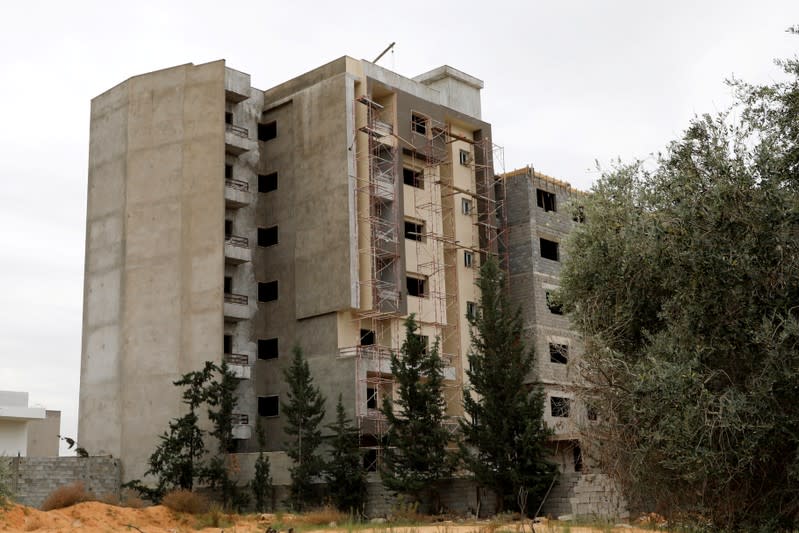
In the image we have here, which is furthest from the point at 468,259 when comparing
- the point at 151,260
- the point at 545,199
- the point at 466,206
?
the point at 151,260

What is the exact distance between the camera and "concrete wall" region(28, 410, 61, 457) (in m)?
68.9

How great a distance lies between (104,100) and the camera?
5512 cm

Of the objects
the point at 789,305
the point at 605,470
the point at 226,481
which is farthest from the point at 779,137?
the point at 226,481

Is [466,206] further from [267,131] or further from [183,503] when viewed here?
[183,503]

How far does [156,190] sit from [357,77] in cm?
1215

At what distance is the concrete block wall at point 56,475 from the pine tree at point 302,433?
938 centimetres

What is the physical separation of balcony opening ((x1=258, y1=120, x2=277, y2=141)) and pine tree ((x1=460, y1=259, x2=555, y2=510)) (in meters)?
19.1

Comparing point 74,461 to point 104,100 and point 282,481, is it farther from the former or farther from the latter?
point 104,100

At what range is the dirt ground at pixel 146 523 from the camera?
86.0ft

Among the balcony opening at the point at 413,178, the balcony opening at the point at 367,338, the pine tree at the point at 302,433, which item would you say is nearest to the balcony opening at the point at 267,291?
the balcony opening at the point at 367,338

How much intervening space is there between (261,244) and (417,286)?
886 cm

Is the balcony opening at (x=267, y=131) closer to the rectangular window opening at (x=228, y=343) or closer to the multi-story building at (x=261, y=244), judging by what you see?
the multi-story building at (x=261, y=244)

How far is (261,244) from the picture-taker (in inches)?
2089

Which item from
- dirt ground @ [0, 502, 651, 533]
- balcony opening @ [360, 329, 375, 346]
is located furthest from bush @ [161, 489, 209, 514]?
balcony opening @ [360, 329, 375, 346]
